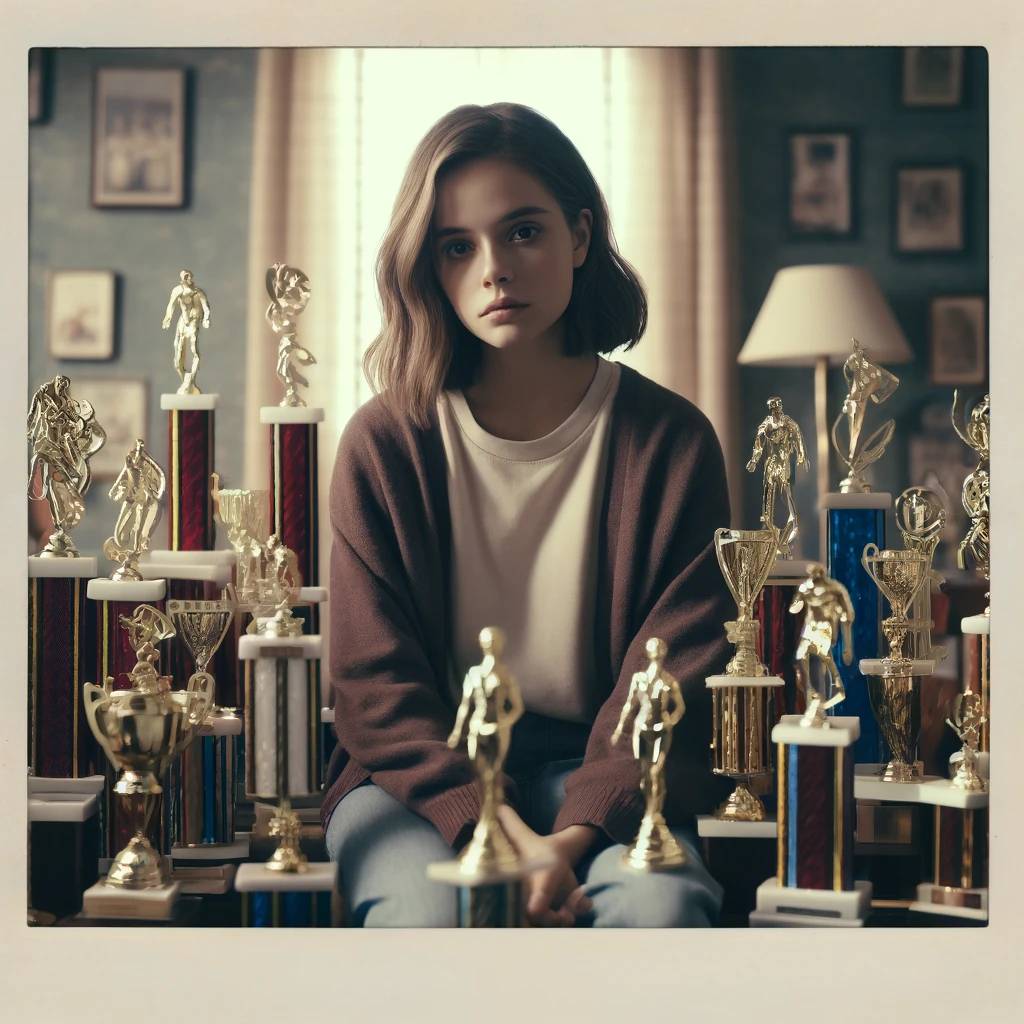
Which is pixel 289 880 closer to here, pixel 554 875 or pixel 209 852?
pixel 209 852

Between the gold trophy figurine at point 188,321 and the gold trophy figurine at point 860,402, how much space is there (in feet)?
3.24

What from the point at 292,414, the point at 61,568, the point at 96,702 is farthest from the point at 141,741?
the point at 292,414

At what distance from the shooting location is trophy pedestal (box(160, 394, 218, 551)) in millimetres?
2303

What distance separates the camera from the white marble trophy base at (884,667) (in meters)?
2.26

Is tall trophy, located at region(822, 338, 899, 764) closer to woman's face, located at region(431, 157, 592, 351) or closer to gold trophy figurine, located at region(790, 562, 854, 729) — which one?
gold trophy figurine, located at region(790, 562, 854, 729)

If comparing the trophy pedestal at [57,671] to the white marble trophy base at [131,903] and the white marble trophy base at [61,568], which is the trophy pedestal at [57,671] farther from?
the white marble trophy base at [131,903]

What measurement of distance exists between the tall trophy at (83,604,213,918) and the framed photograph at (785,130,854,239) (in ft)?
3.74

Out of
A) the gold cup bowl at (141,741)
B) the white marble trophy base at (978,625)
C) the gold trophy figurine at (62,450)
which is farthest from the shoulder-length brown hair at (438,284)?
the white marble trophy base at (978,625)

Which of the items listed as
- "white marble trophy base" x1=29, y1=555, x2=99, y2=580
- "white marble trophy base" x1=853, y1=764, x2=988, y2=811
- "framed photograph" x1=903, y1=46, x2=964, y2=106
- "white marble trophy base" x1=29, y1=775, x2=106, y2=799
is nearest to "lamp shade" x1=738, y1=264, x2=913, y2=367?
"framed photograph" x1=903, y1=46, x2=964, y2=106

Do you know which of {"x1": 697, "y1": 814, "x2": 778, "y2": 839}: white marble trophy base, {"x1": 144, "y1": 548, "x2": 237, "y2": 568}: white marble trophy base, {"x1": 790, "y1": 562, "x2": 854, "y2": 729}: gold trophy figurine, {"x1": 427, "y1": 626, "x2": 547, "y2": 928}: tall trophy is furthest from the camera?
{"x1": 144, "y1": 548, "x2": 237, "y2": 568}: white marble trophy base

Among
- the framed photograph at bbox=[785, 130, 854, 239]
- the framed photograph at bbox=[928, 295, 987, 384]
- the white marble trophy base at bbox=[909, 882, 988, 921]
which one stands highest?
the framed photograph at bbox=[785, 130, 854, 239]

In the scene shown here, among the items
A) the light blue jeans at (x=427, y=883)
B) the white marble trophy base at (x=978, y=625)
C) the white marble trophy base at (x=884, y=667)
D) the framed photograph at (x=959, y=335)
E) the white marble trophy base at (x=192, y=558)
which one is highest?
the framed photograph at (x=959, y=335)

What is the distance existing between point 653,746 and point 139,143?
1.20 m

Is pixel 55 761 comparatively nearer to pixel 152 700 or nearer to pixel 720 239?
pixel 152 700
